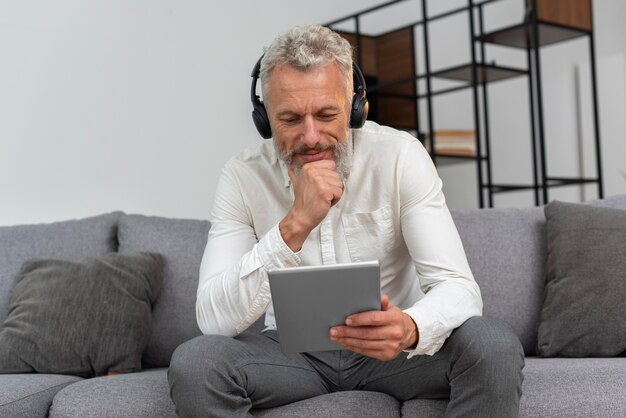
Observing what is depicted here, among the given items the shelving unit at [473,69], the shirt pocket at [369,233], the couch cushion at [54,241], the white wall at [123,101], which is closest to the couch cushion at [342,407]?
the shirt pocket at [369,233]

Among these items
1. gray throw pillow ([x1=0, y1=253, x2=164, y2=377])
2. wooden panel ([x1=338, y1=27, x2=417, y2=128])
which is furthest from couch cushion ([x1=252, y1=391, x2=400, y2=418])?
wooden panel ([x1=338, y1=27, x2=417, y2=128])

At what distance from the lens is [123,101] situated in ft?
11.0

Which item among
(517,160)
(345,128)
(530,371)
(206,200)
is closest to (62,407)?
(345,128)

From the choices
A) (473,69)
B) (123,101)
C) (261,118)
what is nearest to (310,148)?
(261,118)

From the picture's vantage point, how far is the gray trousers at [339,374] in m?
1.37

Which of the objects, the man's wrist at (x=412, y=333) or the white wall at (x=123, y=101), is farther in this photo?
the white wall at (x=123, y=101)

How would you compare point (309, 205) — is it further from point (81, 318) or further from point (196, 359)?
point (81, 318)

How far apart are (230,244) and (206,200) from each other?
6.14 ft

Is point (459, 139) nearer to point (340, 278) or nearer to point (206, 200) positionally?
point (206, 200)

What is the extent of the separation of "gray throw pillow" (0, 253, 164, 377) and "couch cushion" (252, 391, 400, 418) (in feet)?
2.21

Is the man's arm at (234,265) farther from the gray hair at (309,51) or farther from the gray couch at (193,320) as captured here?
the gray hair at (309,51)

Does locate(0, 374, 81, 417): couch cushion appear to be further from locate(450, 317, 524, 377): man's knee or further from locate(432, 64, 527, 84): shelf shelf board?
locate(432, 64, 527, 84): shelf shelf board

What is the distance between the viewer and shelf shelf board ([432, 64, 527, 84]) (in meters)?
3.79

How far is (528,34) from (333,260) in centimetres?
245
